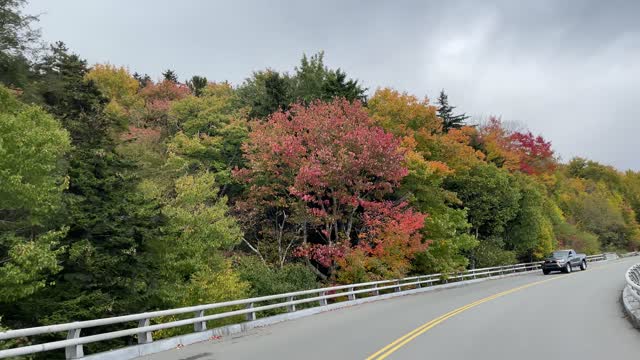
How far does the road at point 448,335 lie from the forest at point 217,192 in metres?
5.11

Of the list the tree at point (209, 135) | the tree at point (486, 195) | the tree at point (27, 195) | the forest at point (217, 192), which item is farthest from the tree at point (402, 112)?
the tree at point (27, 195)

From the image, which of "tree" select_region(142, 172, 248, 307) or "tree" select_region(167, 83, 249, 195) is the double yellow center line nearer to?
"tree" select_region(142, 172, 248, 307)

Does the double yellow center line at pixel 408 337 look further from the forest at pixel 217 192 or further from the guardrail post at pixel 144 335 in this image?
the forest at pixel 217 192

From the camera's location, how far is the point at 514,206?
49.0 m

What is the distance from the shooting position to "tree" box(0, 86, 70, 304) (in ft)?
42.7

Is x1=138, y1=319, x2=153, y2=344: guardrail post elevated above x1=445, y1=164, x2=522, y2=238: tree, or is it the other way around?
x1=445, y1=164, x2=522, y2=238: tree

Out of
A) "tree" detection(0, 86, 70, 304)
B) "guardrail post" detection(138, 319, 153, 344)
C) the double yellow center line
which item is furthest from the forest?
the double yellow center line

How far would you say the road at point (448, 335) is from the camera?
10.3 meters

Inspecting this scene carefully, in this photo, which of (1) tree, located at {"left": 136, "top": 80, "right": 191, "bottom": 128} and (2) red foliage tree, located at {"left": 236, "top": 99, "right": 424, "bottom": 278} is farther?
(1) tree, located at {"left": 136, "top": 80, "right": 191, "bottom": 128}

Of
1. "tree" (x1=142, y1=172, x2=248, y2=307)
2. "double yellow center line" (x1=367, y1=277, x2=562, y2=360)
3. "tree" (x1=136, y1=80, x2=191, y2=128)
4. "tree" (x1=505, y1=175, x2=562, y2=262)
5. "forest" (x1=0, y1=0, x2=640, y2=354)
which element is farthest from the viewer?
"tree" (x1=505, y1=175, x2=562, y2=262)

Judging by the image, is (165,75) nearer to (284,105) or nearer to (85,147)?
(284,105)

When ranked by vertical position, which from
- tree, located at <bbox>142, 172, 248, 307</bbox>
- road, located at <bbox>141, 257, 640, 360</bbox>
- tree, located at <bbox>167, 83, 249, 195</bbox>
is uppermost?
tree, located at <bbox>167, 83, 249, 195</bbox>

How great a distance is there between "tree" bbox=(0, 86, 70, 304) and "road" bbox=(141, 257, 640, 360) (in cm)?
467

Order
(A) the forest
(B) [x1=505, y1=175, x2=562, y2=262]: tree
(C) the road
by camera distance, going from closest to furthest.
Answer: (C) the road
(A) the forest
(B) [x1=505, y1=175, x2=562, y2=262]: tree
